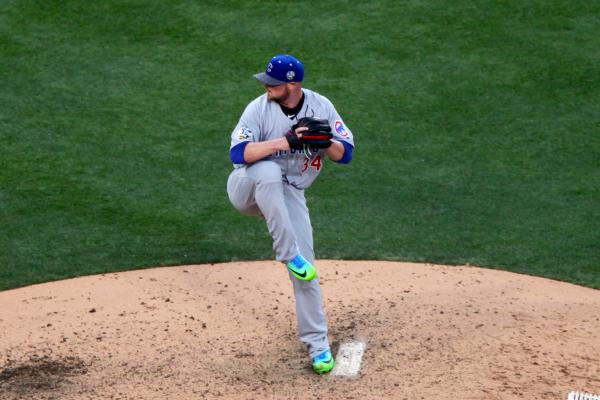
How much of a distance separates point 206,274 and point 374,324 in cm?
163

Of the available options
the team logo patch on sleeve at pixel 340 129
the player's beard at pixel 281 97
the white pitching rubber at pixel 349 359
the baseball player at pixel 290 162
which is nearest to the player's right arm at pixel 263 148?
the baseball player at pixel 290 162

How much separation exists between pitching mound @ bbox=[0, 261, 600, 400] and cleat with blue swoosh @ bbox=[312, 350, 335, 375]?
0.21 feet

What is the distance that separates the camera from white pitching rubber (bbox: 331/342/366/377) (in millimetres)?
6484

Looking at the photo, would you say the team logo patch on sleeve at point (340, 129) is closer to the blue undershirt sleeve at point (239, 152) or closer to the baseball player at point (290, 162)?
the baseball player at point (290, 162)

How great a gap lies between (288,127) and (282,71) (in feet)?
1.31

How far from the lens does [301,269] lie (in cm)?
627

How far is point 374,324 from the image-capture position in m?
7.12

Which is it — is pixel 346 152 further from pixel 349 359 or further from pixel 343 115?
pixel 343 115

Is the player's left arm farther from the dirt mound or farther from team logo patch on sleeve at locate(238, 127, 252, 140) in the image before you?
the dirt mound

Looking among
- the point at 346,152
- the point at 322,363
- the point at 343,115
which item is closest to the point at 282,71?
the point at 346,152

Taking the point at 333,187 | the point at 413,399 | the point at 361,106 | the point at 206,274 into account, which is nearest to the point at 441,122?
the point at 361,106

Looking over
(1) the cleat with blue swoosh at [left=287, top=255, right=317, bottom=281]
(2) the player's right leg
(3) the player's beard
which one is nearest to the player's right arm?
(2) the player's right leg

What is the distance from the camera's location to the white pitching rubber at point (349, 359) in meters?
6.48

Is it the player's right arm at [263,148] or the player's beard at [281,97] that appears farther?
the player's beard at [281,97]
